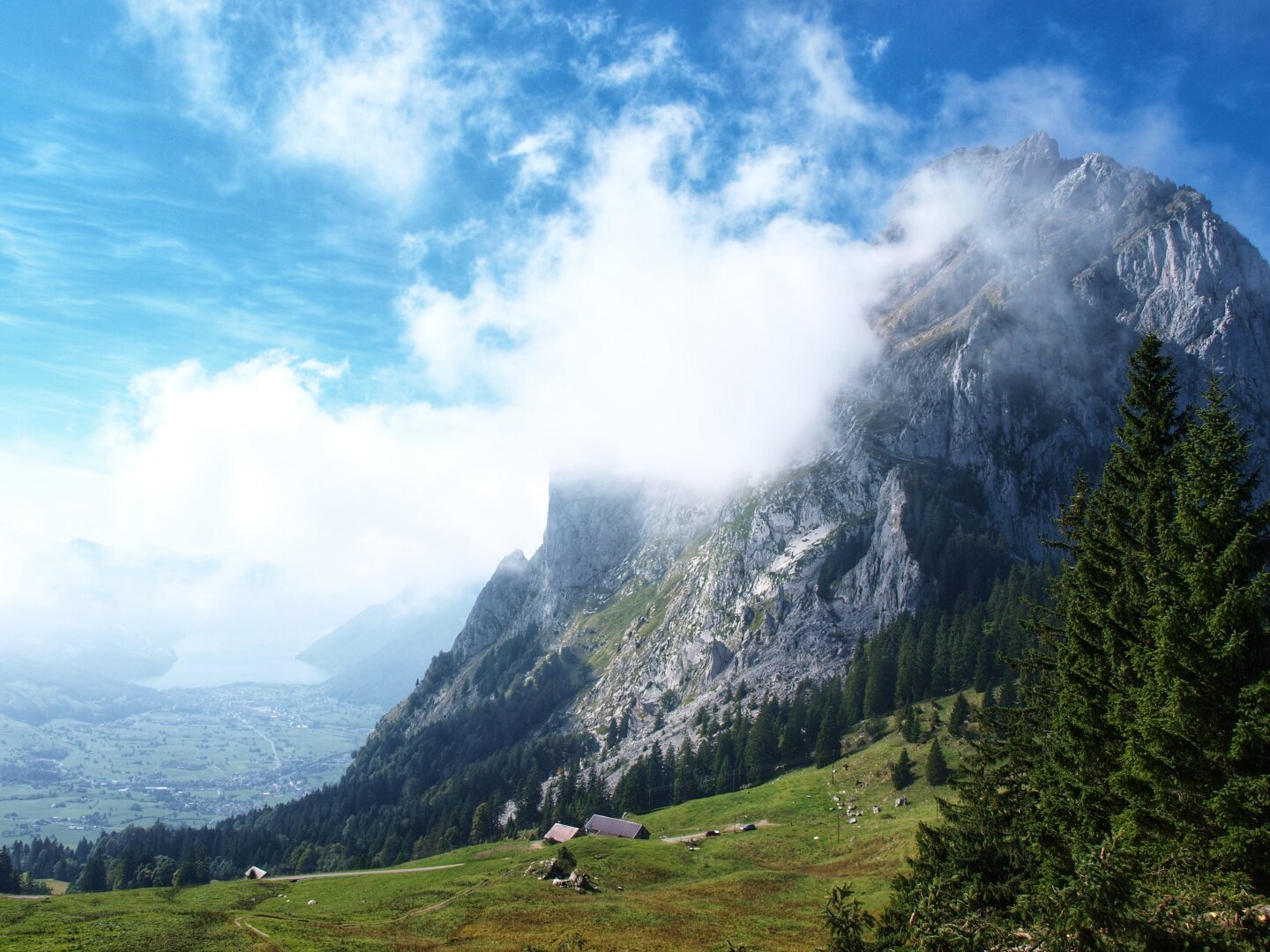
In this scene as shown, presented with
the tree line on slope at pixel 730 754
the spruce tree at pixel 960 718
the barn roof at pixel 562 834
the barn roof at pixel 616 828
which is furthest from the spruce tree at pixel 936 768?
the barn roof at pixel 562 834

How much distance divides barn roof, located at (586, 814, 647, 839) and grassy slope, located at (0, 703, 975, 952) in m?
9.76

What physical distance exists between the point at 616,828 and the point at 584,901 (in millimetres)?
48278

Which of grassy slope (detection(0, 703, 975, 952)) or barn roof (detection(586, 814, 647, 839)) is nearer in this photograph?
grassy slope (detection(0, 703, 975, 952))

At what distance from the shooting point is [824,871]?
74.0 m

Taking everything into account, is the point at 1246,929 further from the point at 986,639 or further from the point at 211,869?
the point at 211,869

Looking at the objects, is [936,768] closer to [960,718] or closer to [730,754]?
[960,718]

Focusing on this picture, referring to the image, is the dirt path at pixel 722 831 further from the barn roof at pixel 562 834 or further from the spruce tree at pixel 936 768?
the spruce tree at pixel 936 768

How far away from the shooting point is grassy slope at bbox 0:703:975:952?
50312mm

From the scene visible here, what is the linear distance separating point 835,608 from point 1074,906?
609 feet

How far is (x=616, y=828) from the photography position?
363 feet

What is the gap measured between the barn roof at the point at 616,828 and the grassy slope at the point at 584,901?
32.0ft

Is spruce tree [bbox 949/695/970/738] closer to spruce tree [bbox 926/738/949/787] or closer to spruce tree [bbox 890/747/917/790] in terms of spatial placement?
spruce tree [bbox 926/738/949/787]

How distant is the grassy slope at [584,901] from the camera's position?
50312mm

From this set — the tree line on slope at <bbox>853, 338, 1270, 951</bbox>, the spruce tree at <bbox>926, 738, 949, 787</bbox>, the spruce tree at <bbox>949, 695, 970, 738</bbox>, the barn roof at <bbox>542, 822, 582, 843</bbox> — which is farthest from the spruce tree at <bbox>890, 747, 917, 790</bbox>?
the tree line on slope at <bbox>853, 338, 1270, 951</bbox>
